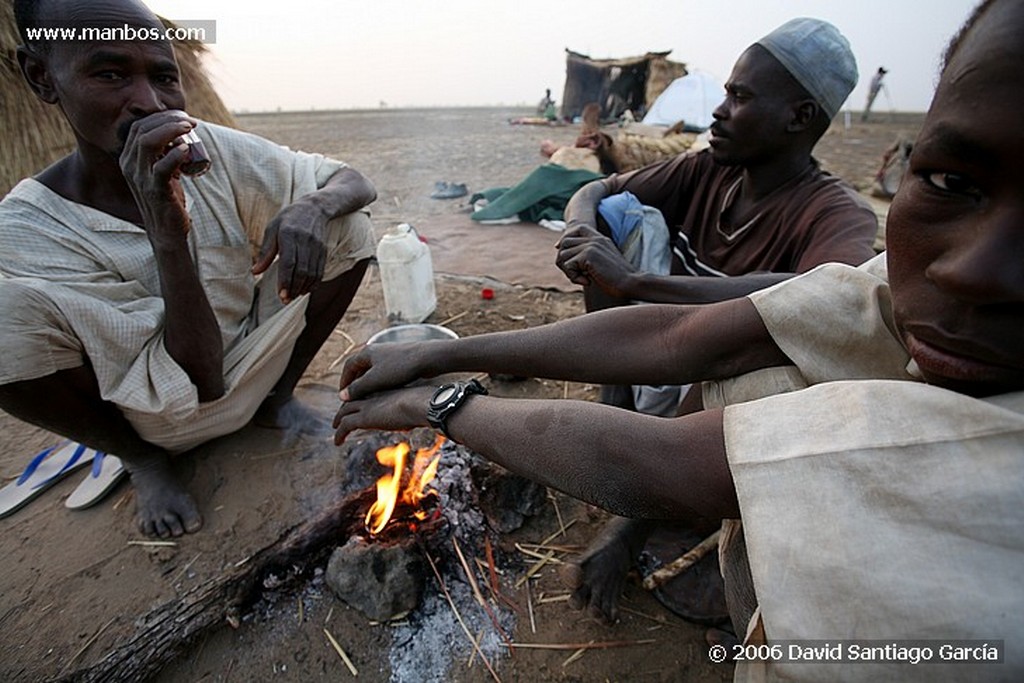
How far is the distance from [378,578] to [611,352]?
105cm

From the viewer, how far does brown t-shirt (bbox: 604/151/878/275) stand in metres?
1.93

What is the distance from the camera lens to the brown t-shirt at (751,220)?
1.93 meters

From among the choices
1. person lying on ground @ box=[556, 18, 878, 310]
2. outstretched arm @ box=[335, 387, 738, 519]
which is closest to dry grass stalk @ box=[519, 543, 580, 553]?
outstretched arm @ box=[335, 387, 738, 519]

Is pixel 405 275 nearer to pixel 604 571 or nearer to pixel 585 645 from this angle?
pixel 604 571

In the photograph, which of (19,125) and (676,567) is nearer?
(676,567)

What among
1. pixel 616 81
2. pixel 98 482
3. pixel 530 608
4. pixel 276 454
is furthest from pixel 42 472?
pixel 616 81

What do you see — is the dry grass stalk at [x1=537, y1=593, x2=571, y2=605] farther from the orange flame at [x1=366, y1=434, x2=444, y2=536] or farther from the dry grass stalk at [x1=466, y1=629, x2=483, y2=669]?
the orange flame at [x1=366, y1=434, x2=444, y2=536]

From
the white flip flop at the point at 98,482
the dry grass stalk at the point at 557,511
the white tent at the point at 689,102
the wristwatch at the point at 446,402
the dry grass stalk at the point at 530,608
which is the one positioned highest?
the white tent at the point at 689,102

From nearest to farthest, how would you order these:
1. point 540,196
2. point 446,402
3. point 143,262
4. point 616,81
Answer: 1. point 446,402
2. point 143,262
3. point 540,196
4. point 616,81

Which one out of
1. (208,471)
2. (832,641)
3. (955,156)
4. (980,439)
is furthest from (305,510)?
(955,156)

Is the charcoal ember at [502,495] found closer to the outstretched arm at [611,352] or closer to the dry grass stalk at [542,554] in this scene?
the dry grass stalk at [542,554]

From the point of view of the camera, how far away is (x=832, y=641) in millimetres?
711

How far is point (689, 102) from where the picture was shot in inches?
571

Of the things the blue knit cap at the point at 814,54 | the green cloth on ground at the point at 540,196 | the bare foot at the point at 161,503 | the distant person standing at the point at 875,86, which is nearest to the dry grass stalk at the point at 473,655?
the bare foot at the point at 161,503
